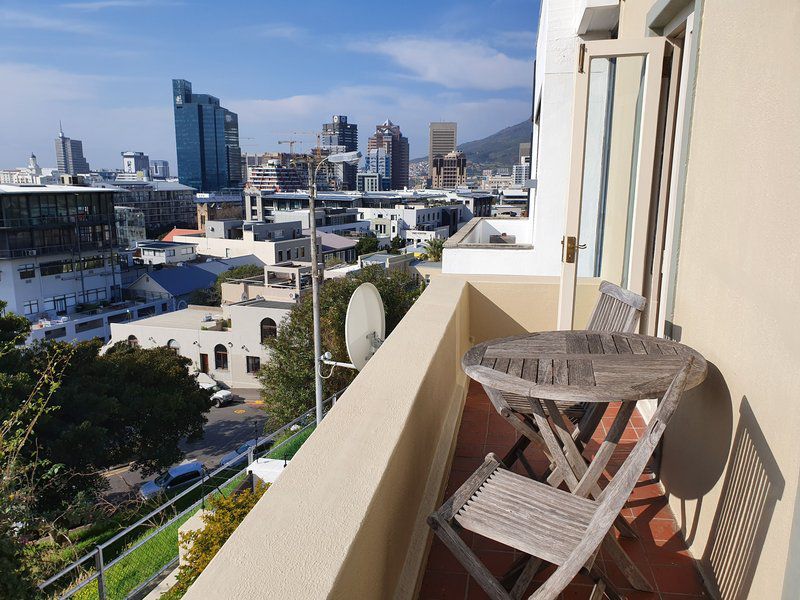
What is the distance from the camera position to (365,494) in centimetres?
134

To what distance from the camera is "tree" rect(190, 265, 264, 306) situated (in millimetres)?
38125

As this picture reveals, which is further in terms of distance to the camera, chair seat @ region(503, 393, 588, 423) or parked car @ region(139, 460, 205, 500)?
parked car @ region(139, 460, 205, 500)

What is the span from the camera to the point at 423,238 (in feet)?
193

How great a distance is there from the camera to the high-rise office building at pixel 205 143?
562ft

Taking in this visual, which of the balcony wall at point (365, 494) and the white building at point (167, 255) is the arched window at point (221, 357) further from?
the balcony wall at point (365, 494)

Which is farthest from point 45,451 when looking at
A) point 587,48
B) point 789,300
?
point 789,300

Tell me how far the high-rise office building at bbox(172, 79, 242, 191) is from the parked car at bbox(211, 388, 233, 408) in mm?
152464

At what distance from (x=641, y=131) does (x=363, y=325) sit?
8.48ft

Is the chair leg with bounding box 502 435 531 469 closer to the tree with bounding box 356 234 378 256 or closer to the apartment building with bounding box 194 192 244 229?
the tree with bounding box 356 234 378 256

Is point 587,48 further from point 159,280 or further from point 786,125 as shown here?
point 159,280

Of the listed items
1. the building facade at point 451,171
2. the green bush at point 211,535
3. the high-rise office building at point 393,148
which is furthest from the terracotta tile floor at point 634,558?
the high-rise office building at point 393,148

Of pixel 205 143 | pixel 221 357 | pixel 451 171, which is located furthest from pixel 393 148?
pixel 221 357

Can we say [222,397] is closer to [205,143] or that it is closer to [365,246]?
[365,246]

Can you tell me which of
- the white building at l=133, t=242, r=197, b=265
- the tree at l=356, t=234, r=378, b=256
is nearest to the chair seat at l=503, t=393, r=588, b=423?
the white building at l=133, t=242, r=197, b=265
